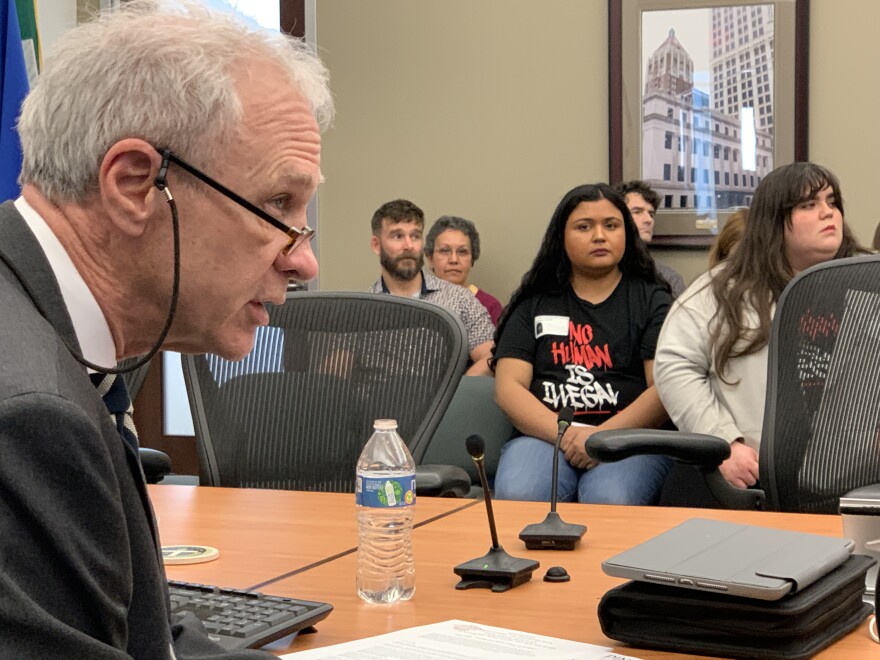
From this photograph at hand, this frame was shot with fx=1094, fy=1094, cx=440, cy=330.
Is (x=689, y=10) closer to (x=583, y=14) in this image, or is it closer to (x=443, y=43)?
(x=583, y=14)

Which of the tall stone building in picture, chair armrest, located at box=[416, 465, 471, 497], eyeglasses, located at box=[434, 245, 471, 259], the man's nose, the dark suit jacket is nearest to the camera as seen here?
the dark suit jacket

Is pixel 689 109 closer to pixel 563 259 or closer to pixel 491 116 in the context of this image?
pixel 491 116

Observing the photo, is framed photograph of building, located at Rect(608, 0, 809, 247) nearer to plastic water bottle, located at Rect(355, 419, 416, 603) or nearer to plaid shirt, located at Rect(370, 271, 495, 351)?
plaid shirt, located at Rect(370, 271, 495, 351)

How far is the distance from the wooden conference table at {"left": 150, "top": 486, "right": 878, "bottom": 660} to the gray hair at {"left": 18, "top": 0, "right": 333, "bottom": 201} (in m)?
0.53

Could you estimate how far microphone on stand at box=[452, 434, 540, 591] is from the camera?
1.30m

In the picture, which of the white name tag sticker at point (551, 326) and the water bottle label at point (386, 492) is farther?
the white name tag sticker at point (551, 326)

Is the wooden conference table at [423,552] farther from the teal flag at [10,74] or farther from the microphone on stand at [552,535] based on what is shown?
the teal flag at [10,74]

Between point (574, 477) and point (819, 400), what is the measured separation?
107cm

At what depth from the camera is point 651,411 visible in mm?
3109

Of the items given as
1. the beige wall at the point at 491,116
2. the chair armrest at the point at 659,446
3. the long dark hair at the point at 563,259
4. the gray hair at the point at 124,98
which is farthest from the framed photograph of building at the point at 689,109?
the gray hair at the point at 124,98

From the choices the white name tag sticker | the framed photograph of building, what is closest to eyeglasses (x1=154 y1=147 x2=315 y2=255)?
the white name tag sticker

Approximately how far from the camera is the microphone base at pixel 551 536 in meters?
1.49

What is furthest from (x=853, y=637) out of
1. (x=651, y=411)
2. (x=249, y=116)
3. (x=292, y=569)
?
(x=651, y=411)

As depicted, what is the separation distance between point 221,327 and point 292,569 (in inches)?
19.7
